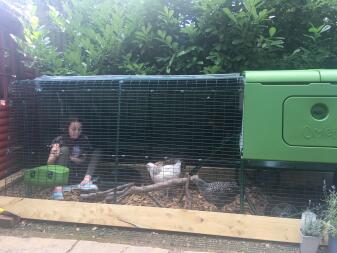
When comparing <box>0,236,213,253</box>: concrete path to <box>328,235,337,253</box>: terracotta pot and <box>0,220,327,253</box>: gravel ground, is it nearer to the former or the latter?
<box>0,220,327,253</box>: gravel ground

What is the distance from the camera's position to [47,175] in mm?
5305

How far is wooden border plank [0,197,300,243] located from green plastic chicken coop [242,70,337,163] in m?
0.68

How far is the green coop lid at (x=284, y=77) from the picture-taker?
412 centimetres

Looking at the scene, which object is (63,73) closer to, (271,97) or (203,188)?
(203,188)

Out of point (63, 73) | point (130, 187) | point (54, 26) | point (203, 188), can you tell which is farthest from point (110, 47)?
point (203, 188)

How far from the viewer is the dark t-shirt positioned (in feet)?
18.5

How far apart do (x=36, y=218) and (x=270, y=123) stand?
110 inches

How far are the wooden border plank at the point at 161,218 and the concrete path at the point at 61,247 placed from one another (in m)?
0.42

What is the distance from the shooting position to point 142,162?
555 cm

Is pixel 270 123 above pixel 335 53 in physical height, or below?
below

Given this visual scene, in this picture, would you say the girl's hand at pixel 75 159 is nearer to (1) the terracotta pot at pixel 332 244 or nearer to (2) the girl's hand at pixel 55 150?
(2) the girl's hand at pixel 55 150

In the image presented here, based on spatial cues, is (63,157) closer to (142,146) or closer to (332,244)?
(142,146)

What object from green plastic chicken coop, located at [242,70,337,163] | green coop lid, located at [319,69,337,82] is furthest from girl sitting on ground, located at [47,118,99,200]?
green coop lid, located at [319,69,337,82]

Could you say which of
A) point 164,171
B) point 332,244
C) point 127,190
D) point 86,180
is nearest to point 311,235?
point 332,244
